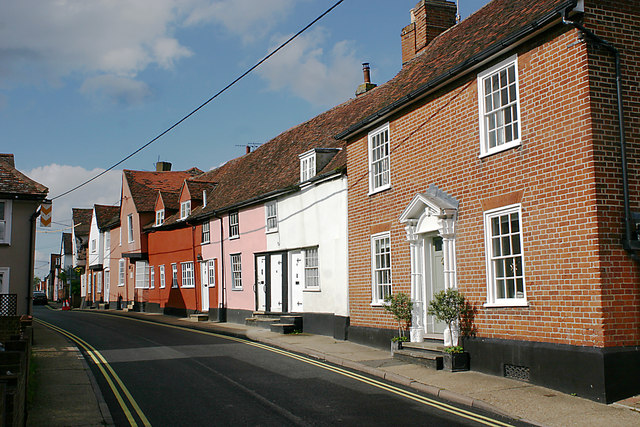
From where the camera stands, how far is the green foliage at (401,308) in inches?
584

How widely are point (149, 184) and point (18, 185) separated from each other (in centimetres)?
2277

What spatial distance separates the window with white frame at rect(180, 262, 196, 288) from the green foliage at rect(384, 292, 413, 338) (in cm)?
1922

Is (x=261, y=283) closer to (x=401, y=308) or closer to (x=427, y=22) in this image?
(x=401, y=308)

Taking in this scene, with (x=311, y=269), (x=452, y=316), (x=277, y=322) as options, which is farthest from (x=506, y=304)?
(x=277, y=322)

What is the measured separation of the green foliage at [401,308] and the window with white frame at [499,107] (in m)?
4.43

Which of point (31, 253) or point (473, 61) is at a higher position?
point (473, 61)

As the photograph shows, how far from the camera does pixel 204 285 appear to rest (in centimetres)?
3122

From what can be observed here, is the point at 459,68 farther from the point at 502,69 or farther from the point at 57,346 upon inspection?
the point at 57,346

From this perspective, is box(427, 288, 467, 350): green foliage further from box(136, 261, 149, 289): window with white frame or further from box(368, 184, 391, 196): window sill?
box(136, 261, 149, 289): window with white frame

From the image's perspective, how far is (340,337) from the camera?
1900 centimetres

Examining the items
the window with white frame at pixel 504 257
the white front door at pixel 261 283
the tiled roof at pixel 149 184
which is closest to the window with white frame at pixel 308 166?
the white front door at pixel 261 283

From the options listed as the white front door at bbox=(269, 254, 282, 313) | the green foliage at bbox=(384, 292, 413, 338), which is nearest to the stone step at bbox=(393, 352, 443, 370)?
the green foliage at bbox=(384, 292, 413, 338)

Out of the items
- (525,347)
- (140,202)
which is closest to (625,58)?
(525,347)

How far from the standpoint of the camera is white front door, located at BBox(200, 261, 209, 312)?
102ft
